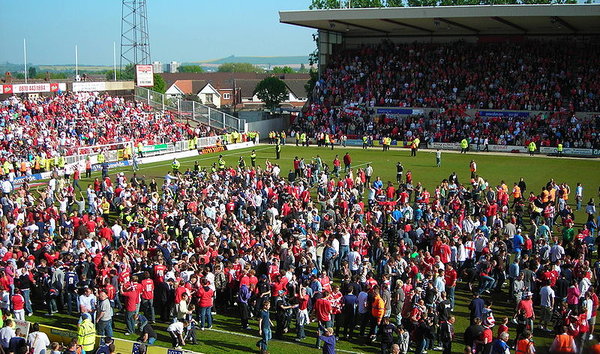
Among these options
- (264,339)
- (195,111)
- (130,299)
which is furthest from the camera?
(195,111)

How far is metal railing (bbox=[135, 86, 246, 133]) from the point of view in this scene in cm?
5078

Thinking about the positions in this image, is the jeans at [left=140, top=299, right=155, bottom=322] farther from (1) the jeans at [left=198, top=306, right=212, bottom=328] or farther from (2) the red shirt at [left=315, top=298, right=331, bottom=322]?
(2) the red shirt at [left=315, top=298, right=331, bottom=322]

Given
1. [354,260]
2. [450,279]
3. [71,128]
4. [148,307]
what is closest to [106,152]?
[71,128]

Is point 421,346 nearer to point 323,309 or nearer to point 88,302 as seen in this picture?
point 323,309

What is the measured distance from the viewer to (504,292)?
15.8 meters

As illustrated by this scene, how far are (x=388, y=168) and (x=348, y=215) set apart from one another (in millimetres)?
15188

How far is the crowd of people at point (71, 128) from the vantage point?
113 ft

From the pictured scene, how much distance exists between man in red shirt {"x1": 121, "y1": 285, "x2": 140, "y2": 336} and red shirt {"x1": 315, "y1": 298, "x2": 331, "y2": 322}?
369 centimetres

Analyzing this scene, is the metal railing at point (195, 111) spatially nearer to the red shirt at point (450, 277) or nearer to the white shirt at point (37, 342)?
the red shirt at point (450, 277)

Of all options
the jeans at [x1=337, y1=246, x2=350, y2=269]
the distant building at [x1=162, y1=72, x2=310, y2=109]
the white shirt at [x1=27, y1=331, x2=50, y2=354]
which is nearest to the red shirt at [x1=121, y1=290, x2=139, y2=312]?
the white shirt at [x1=27, y1=331, x2=50, y2=354]

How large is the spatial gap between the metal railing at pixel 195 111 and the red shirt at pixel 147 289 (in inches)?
1480

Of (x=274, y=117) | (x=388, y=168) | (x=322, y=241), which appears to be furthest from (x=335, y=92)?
(x=322, y=241)

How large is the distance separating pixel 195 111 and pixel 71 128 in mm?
12519

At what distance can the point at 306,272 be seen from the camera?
13797 mm
